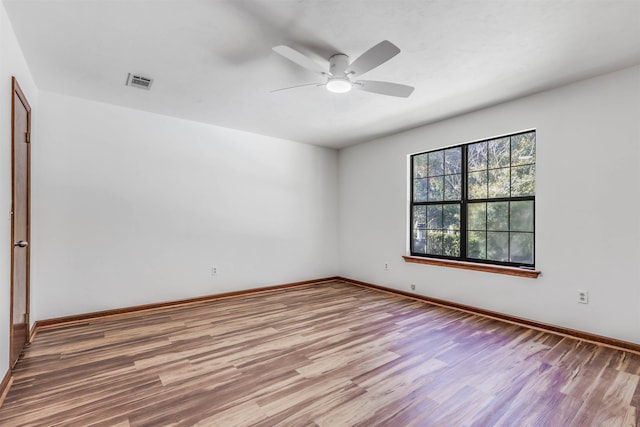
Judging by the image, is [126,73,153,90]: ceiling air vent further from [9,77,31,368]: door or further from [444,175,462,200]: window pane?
[444,175,462,200]: window pane

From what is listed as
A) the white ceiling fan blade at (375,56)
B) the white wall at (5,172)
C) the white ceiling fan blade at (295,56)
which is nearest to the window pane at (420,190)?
the white ceiling fan blade at (375,56)

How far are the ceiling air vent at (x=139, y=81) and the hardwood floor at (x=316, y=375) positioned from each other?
251 cm

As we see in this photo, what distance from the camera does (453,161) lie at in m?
4.29

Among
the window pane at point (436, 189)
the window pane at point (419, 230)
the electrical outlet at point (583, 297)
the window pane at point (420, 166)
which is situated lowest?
the electrical outlet at point (583, 297)

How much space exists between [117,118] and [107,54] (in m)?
1.34

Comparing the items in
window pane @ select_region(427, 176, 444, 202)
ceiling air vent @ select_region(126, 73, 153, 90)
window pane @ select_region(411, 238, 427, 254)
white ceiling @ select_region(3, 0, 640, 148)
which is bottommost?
window pane @ select_region(411, 238, 427, 254)

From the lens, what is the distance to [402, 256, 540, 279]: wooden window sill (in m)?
3.34

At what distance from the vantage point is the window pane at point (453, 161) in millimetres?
4207

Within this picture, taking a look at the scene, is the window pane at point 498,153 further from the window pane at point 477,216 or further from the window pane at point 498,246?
the window pane at point 498,246

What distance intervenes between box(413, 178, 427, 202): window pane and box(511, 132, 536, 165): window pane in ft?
4.07

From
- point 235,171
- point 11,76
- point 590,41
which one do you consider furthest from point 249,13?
point 235,171

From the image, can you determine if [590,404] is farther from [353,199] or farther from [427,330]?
[353,199]

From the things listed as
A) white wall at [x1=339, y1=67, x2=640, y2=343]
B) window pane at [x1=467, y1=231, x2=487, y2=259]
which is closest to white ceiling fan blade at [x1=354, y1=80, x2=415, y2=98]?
white wall at [x1=339, y1=67, x2=640, y2=343]

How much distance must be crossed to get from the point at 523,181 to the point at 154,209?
4508 mm
